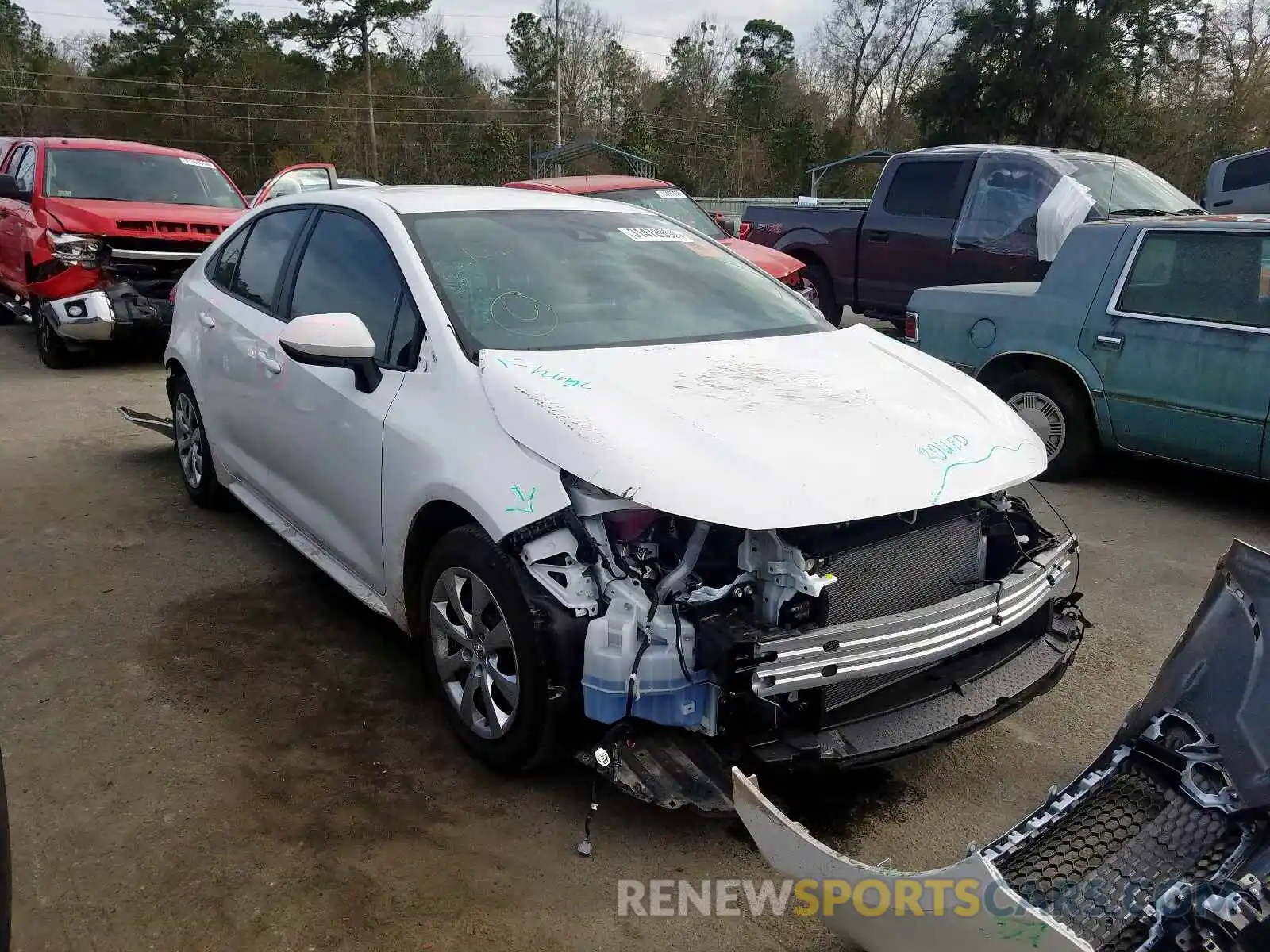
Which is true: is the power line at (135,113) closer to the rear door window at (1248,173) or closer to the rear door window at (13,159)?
the rear door window at (13,159)

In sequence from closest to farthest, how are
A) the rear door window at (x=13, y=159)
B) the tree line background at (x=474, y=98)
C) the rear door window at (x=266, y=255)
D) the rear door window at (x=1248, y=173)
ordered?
the rear door window at (x=266, y=255)
the rear door window at (x=13, y=159)
the rear door window at (x=1248, y=173)
the tree line background at (x=474, y=98)

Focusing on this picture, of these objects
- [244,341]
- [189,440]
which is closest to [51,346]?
[189,440]

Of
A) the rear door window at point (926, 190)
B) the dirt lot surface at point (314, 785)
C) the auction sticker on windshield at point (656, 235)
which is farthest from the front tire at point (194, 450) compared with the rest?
the rear door window at point (926, 190)

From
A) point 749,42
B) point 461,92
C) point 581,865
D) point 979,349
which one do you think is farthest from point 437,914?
point 749,42

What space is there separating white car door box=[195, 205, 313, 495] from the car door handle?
4380 millimetres

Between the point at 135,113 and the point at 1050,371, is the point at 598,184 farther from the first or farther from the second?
the point at 135,113

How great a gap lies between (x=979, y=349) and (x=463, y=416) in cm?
442

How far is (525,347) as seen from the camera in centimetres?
330

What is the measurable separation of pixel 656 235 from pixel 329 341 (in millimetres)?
1606

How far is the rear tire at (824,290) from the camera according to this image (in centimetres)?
1070

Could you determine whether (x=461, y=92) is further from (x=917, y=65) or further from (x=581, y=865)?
(x=581, y=865)

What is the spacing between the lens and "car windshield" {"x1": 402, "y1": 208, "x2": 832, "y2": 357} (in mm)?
3451

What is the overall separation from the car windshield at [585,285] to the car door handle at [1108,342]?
95.4 inches

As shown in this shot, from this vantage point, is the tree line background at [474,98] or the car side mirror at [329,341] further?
the tree line background at [474,98]
